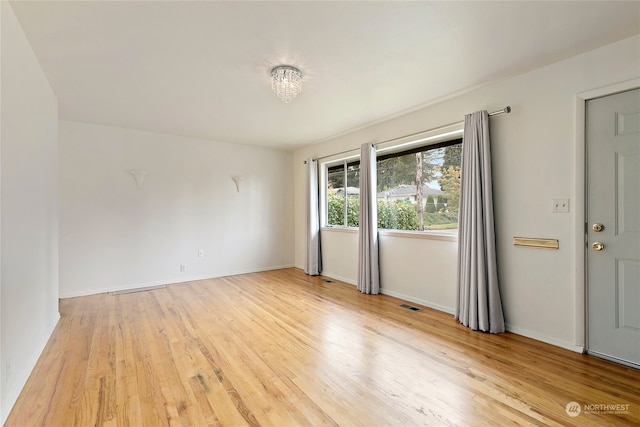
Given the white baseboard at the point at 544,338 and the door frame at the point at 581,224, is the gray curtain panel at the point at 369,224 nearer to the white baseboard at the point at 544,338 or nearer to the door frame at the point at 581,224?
the white baseboard at the point at 544,338

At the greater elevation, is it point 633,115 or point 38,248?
point 633,115

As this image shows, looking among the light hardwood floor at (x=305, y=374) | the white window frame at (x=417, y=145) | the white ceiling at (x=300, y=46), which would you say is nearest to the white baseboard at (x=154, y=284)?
the light hardwood floor at (x=305, y=374)

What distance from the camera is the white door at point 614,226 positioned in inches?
90.0

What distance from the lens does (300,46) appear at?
7.74ft

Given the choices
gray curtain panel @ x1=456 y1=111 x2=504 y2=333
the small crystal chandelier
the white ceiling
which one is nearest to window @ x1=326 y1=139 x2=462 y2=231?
gray curtain panel @ x1=456 y1=111 x2=504 y2=333

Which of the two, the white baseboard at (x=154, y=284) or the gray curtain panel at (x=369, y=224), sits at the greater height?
the gray curtain panel at (x=369, y=224)

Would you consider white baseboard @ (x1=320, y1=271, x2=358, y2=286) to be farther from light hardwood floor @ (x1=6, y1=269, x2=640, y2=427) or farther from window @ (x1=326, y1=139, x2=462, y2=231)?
light hardwood floor @ (x1=6, y1=269, x2=640, y2=427)

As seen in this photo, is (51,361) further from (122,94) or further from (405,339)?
(405,339)

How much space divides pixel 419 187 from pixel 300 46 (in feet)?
7.90

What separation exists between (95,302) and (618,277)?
5632 mm

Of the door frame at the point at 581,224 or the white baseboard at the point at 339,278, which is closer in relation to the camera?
the door frame at the point at 581,224

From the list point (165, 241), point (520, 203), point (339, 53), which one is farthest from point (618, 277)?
point (165, 241)

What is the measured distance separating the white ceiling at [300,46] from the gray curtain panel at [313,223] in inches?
77.6

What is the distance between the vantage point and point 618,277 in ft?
7.75
